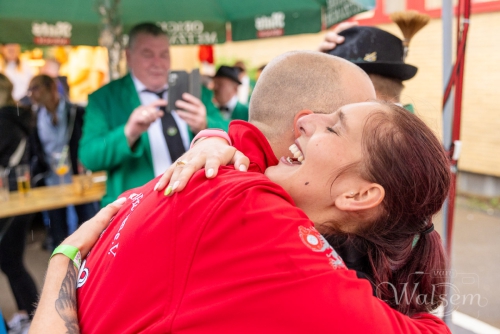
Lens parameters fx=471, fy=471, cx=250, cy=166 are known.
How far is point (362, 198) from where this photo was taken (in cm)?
126

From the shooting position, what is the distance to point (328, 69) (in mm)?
1728

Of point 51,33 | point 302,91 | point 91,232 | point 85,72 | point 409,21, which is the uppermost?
point 51,33

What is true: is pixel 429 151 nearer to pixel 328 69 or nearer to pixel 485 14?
pixel 328 69

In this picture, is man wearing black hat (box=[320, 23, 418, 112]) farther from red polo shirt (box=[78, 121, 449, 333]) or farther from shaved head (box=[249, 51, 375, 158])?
red polo shirt (box=[78, 121, 449, 333])

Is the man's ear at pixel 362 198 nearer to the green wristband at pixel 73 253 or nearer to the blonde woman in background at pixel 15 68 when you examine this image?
the green wristband at pixel 73 253

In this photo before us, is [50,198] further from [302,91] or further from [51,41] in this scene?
[302,91]

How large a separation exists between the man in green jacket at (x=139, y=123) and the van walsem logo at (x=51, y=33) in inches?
84.8

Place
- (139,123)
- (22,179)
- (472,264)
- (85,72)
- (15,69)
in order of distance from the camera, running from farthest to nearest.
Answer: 1. (85,72)
2. (15,69)
3. (472,264)
4. (22,179)
5. (139,123)

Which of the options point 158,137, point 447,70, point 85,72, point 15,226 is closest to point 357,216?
point 447,70

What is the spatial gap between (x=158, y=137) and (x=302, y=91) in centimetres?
193

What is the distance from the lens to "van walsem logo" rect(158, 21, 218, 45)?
19.2 ft

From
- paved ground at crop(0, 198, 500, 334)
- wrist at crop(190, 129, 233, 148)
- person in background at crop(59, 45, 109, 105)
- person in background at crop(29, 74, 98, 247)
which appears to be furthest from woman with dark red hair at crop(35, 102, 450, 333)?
person in background at crop(59, 45, 109, 105)

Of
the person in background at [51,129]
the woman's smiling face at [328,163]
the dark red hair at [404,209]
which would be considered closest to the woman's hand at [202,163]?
the woman's smiling face at [328,163]

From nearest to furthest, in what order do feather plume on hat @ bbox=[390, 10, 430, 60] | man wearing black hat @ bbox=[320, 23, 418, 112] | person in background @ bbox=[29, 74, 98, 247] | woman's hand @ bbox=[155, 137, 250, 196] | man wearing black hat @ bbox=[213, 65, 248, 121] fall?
1. woman's hand @ bbox=[155, 137, 250, 196]
2. man wearing black hat @ bbox=[320, 23, 418, 112]
3. feather plume on hat @ bbox=[390, 10, 430, 60]
4. man wearing black hat @ bbox=[213, 65, 248, 121]
5. person in background @ bbox=[29, 74, 98, 247]
